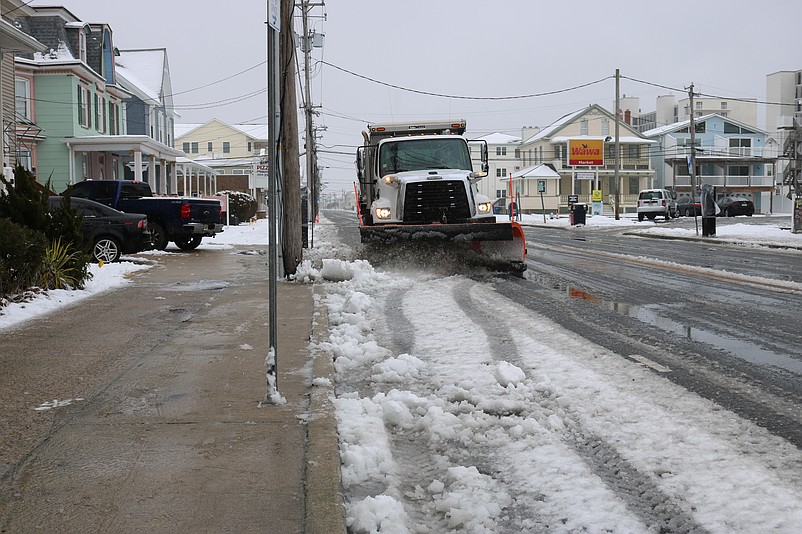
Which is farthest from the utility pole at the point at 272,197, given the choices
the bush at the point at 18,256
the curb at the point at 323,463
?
the bush at the point at 18,256

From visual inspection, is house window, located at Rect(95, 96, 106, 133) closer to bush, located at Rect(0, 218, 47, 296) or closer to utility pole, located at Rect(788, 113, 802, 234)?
bush, located at Rect(0, 218, 47, 296)

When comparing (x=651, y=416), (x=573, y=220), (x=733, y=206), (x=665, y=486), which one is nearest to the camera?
(x=665, y=486)

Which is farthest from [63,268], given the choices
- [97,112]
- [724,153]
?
[724,153]

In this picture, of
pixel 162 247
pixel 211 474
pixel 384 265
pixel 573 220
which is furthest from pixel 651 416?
pixel 573 220

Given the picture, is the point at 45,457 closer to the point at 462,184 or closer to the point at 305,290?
the point at 305,290

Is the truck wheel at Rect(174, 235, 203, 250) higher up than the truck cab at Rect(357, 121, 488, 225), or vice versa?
the truck cab at Rect(357, 121, 488, 225)

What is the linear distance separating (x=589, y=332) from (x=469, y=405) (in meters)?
3.23

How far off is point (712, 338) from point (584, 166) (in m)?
69.1

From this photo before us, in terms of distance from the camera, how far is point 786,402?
5.53 metres

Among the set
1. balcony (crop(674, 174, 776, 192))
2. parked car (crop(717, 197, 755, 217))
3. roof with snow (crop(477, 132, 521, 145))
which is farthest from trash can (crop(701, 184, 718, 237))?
roof with snow (crop(477, 132, 521, 145))

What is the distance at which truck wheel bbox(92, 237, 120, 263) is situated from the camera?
16.8 metres

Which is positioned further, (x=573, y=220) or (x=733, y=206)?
(x=733, y=206)

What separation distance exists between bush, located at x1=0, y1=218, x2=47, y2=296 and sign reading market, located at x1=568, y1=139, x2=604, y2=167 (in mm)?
67484

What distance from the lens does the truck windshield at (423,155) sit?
16.6m
